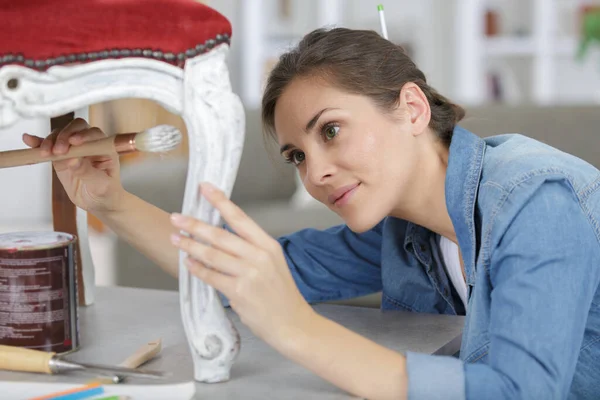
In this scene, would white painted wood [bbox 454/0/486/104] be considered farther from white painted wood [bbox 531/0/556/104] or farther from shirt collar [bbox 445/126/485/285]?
shirt collar [bbox 445/126/485/285]

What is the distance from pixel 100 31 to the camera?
708 millimetres

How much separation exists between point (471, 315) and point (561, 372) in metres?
0.15

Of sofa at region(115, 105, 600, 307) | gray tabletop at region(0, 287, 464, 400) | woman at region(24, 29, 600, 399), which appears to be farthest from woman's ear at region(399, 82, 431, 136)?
sofa at region(115, 105, 600, 307)

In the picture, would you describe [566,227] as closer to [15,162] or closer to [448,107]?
[448,107]

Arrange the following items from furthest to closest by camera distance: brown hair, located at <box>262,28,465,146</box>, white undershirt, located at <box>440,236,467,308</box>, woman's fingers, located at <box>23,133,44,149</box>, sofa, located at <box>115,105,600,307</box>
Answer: sofa, located at <box>115,105,600,307</box> → white undershirt, located at <box>440,236,467,308</box> → brown hair, located at <box>262,28,465,146</box> → woman's fingers, located at <box>23,133,44,149</box>

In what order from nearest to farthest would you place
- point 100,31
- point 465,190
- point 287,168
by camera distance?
point 100,31, point 465,190, point 287,168

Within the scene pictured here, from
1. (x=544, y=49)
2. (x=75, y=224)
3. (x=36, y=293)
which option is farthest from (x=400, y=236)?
(x=544, y=49)

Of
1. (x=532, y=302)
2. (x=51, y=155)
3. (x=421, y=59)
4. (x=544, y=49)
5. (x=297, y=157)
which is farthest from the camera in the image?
(x=421, y=59)

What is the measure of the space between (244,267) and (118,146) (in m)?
0.25

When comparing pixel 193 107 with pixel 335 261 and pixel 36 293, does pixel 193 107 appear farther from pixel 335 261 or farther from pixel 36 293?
pixel 335 261

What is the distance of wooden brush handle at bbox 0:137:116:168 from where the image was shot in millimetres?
927

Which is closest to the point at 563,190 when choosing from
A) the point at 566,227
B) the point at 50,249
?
the point at 566,227

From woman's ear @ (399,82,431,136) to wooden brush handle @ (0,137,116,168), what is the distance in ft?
1.50

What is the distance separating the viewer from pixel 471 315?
3.10ft
